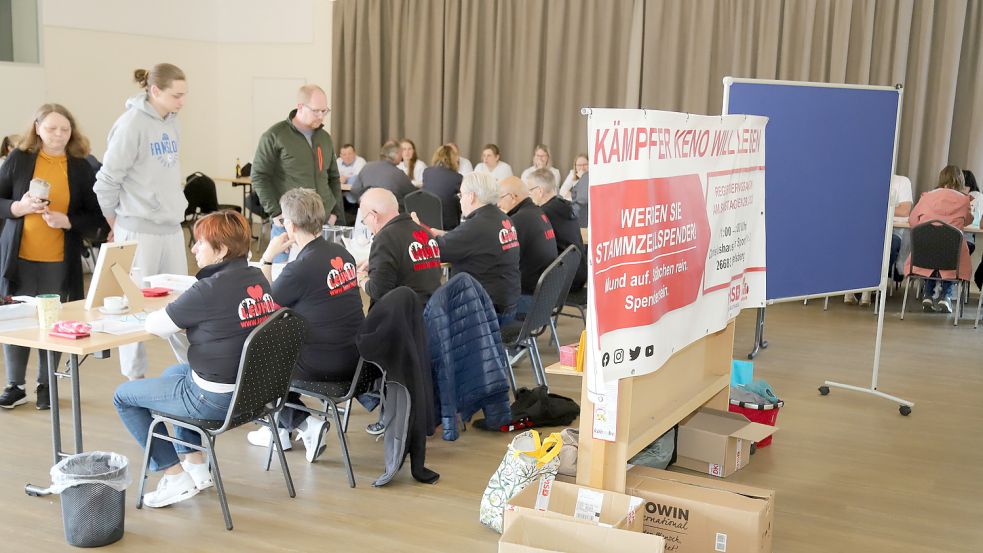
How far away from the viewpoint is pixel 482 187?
4.70m

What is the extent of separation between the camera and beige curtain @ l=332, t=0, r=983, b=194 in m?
8.41

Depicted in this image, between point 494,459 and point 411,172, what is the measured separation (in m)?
6.34

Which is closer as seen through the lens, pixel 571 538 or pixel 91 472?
pixel 571 538

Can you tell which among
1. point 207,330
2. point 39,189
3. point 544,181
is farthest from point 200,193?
point 207,330

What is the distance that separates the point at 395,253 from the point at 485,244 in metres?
0.66

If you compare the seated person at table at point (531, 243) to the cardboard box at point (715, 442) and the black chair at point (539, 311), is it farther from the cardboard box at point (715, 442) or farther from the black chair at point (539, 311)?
the cardboard box at point (715, 442)

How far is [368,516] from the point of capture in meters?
3.40

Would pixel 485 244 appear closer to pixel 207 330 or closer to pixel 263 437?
pixel 263 437

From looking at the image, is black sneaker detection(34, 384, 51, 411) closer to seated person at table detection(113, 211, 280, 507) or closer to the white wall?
seated person at table detection(113, 211, 280, 507)

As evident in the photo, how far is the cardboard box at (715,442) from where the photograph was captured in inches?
151

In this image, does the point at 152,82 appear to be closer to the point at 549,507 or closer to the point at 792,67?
the point at 549,507

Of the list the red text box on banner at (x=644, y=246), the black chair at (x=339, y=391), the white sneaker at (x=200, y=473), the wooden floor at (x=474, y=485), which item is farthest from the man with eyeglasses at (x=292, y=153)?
the red text box on banner at (x=644, y=246)

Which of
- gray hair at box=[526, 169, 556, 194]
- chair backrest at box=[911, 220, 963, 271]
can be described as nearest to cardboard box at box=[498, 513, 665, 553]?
gray hair at box=[526, 169, 556, 194]

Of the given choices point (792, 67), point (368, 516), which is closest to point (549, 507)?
point (368, 516)
